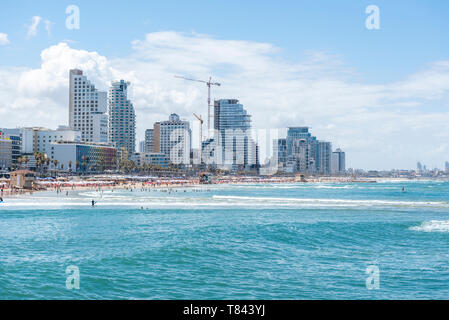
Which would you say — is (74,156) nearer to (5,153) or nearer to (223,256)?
(5,153)

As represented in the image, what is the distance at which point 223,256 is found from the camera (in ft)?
91.0

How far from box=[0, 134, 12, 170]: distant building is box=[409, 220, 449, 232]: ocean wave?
147310 millimetres

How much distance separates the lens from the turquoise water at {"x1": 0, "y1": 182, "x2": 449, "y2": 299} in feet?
67.1

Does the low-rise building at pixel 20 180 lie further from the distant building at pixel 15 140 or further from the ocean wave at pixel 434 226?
the distant building at pixel 15 140

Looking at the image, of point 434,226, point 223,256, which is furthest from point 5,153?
point 223,256

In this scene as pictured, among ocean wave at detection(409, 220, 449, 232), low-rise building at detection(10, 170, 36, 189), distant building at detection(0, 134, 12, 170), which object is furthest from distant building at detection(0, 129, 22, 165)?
ocean wave at detection(409, 220, 449, 232)

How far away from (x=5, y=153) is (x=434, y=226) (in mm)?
152974

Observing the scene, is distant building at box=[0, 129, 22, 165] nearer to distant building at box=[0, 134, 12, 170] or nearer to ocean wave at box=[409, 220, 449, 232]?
distant building at box=[0, 134, 12, 170]

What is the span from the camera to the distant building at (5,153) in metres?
158

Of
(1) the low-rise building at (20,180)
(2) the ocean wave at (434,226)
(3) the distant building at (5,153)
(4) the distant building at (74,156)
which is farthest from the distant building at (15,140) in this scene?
(2) the ocean wave at (434,226)

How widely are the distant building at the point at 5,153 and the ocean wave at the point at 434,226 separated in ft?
483

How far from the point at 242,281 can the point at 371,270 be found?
7.09 meters
